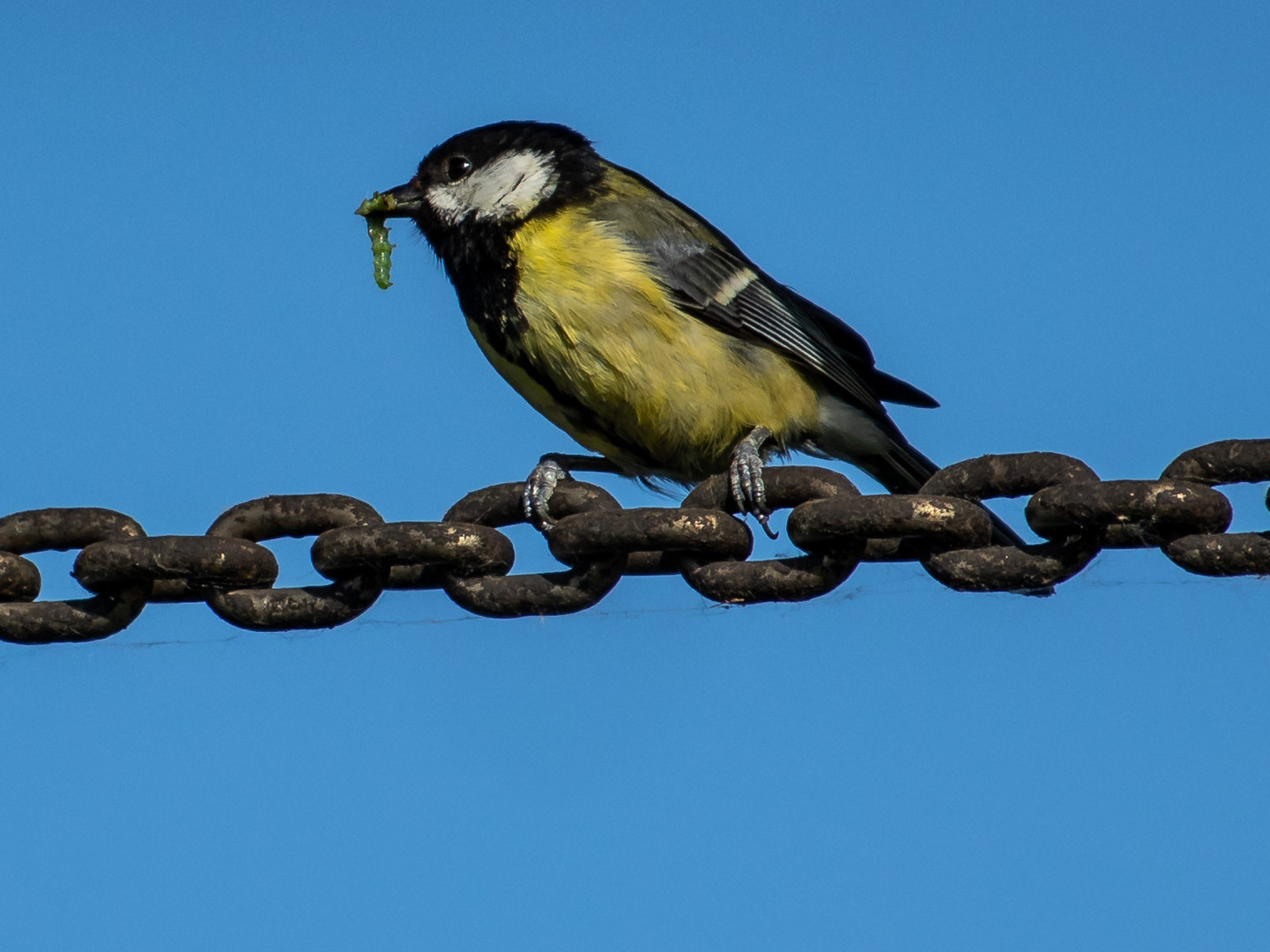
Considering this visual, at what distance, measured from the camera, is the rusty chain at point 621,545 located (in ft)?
7.35

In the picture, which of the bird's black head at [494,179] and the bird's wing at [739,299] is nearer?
the bird's wing at [739,299]

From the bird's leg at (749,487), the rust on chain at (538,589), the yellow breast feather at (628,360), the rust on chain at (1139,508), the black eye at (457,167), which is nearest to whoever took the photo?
the rust on chain at (1139,508)

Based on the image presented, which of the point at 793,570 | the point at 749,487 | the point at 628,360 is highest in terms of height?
the point at 628,360

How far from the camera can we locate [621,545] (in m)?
2.42

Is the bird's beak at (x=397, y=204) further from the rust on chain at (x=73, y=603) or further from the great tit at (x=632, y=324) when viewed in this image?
the rust on chain at (x=73, y=603)

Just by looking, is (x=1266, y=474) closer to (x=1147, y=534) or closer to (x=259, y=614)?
(x=1147, y=534)

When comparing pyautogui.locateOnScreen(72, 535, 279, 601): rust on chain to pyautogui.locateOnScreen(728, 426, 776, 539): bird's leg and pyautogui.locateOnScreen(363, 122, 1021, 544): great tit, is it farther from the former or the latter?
pyautogui.locateOnScreen(363, 122, 1021, 544): great tit

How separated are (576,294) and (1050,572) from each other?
2.25 metres

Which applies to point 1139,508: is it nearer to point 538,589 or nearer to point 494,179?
point 538,589

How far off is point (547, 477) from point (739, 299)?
1.35 m

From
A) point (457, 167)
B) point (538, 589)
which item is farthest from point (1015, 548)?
point (457, 167)

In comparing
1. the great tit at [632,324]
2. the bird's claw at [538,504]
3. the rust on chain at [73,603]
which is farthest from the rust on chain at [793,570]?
the great tit at [632,324]

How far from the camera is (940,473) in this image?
2389 millimetres

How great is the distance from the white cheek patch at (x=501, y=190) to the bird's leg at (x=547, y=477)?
78cm
